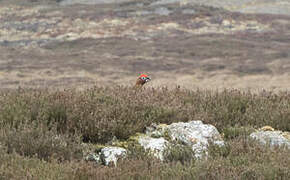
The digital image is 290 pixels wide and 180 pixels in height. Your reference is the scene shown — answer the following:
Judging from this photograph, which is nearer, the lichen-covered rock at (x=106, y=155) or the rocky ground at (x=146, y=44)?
the lichen-covered rock at (x=106, y=155)

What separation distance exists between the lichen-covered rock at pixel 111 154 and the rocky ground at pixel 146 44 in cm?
1147

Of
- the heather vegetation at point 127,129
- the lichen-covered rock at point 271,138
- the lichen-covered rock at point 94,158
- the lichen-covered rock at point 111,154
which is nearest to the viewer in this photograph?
the heather vegetation at point 127,129

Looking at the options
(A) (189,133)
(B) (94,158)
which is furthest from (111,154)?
(A) (189,133)

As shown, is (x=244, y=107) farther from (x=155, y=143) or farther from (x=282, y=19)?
(x=282, y=19)

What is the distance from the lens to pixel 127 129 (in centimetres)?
454

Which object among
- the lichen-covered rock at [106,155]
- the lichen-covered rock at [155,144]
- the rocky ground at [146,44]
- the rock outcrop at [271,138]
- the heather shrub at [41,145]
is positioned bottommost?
the rocky ground at [146,44]

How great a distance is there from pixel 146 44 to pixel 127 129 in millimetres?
32856

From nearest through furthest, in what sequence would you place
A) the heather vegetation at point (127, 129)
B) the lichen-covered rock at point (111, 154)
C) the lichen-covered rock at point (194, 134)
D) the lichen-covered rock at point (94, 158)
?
the heather vegetation at point (127, 129) < the lichen-covered rock at point (111, 154) < the lichen-covered rock at point (94, 158) < the lichen-covered rock at point (194, 134)

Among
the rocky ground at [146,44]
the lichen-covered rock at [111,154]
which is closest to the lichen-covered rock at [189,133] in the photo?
the lichen-covered rock at [111,154]

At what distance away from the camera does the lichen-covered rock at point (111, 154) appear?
3.91m

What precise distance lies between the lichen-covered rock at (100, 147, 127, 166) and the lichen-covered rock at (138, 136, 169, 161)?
0.71 ft

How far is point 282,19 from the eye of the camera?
47594mm

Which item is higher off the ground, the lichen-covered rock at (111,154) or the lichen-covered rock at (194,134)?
the lichen-covered rock at (111,154)

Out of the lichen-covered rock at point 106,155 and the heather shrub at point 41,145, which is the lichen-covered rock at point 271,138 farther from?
the heather shrub at point 41,145
